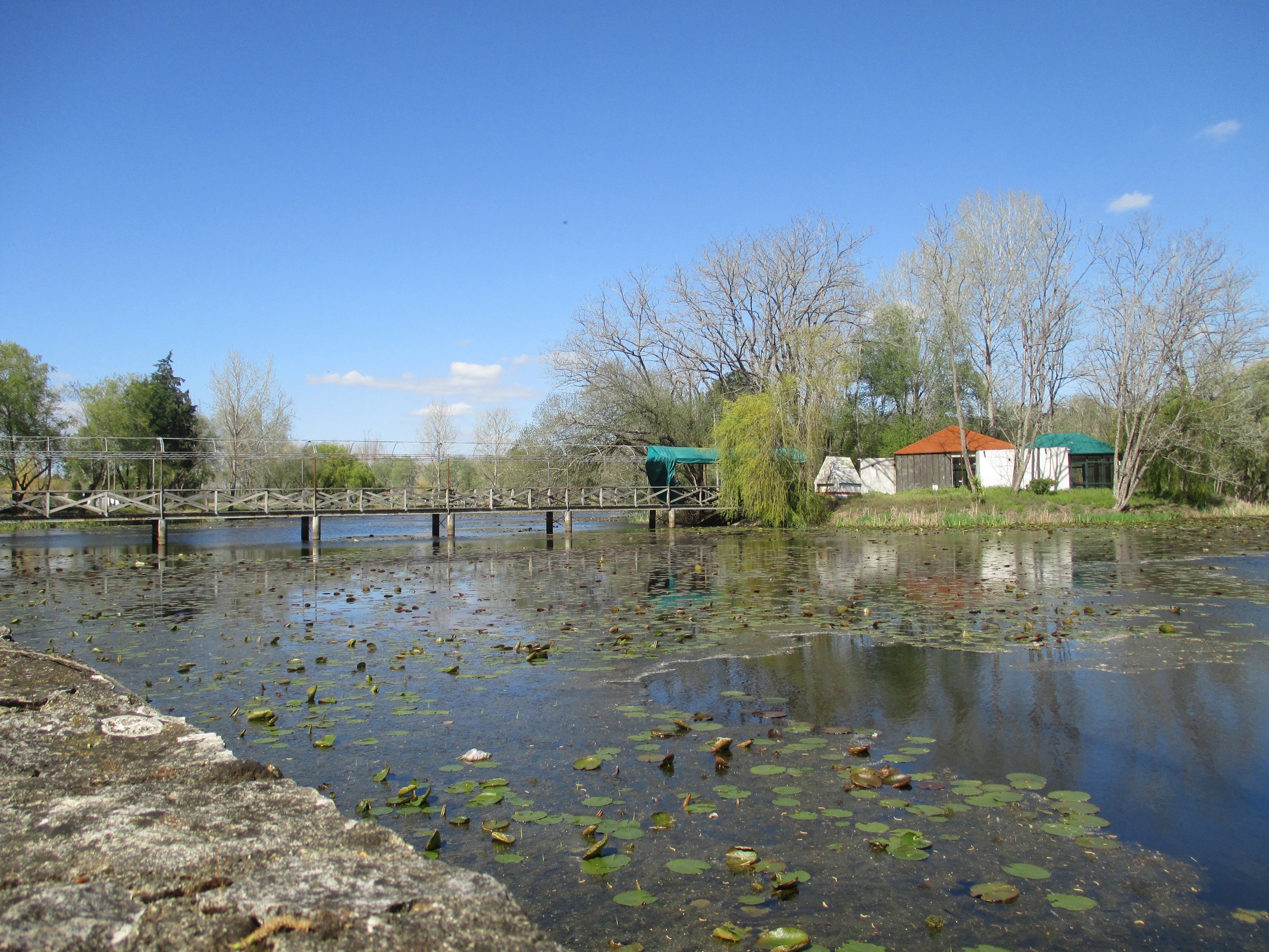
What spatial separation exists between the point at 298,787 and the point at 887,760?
338 cm

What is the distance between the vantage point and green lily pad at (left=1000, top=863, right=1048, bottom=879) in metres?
3.41

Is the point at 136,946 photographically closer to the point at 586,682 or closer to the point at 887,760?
the point at 887,760

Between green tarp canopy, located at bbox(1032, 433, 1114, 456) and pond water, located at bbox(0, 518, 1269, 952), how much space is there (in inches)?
1163

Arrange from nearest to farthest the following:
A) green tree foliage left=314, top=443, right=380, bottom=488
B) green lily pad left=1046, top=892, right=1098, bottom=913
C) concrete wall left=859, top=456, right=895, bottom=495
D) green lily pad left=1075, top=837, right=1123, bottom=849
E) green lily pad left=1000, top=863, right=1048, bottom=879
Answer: green lily pad left=1046, top=892, right=1098, bottom=913 → green lily pad left=1000, top=863, right=1048, bottom=879 → green lily pad left=1075, top=837, right=1123, bottom=849 → concrete wall left=859, top=456, right=895, bottom=495 → green tree foliage left=314, top=443, right=380, bottom=488

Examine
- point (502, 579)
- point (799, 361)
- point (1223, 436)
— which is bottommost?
point (502, 579)

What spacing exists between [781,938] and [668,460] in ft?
108

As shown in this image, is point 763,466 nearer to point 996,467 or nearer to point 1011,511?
point 1011,511

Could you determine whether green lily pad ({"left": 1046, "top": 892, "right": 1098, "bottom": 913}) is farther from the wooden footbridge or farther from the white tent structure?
the white tent structure

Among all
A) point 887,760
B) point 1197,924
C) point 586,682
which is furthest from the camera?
point 586,682

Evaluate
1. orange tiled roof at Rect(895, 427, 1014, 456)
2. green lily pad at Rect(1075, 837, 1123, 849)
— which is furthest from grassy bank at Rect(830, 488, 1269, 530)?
green lily pad at Rect(1075, 837, 1123, 849)

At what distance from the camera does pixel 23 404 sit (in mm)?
40406

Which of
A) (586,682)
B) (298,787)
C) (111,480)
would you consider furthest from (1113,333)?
(111,480)

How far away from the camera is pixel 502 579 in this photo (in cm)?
1551

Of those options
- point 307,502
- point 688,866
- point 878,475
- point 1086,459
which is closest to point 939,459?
point 878,475
